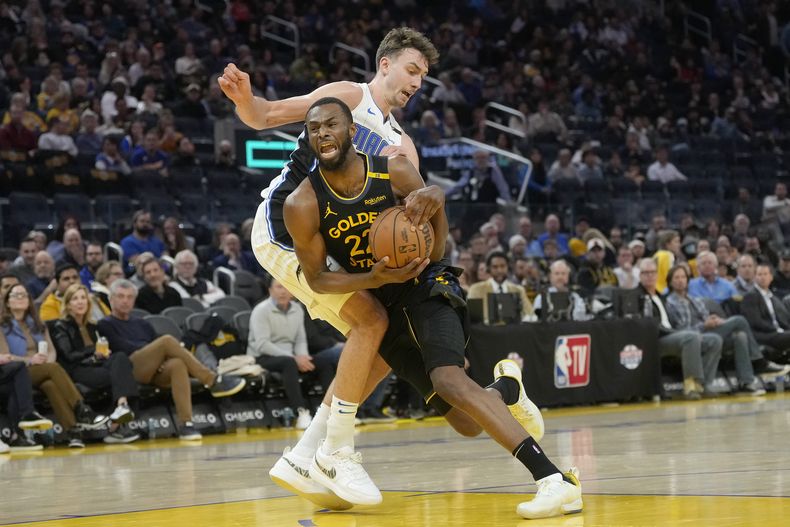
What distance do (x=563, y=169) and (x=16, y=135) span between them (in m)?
8.62

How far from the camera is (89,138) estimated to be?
16.6 m

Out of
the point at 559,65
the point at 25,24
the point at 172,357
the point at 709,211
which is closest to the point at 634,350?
the point at 172,357

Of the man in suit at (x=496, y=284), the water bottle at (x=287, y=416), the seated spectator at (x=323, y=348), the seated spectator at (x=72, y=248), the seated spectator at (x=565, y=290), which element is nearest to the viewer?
the water bottle at (x=287, y=416)

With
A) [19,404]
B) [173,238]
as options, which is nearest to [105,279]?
[173,238]

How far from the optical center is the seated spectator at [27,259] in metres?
12.7

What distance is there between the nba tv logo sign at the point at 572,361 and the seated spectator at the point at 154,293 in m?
3.97

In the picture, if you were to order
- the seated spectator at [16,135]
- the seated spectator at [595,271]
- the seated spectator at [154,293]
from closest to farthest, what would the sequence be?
the seated spectator at [154,293] → the seated spectator at [595,271] → the seated spectator at [16,135]

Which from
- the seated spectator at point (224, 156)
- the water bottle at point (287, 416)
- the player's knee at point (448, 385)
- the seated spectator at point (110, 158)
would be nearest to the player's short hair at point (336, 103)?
the player's knee at point (448, 385)

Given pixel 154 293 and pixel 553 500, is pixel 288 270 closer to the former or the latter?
pixel 553 500

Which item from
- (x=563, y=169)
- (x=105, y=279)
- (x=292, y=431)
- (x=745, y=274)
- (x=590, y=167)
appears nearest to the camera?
(x=292, y=431)

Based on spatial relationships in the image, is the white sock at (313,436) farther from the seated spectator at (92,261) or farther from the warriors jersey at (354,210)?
the seated spectator at (92,261)

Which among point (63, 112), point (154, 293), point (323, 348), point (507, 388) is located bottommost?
point (507, 388)

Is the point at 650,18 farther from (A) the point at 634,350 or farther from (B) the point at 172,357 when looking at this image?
(B) the point at 172,357

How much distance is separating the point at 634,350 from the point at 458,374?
8727mm
